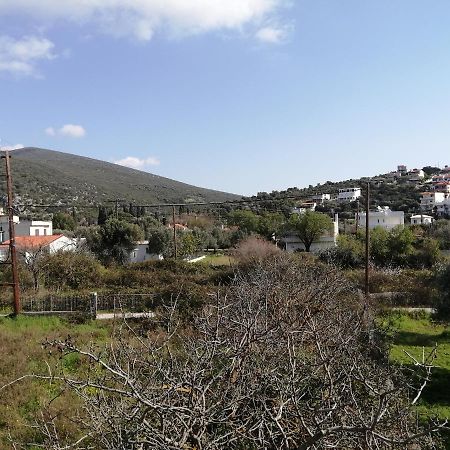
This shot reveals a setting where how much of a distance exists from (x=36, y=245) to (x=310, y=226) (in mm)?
20841

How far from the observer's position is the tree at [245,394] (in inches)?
125

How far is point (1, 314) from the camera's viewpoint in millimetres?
16344

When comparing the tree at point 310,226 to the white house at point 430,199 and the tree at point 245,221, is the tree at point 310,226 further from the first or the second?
the white house at point 430,199

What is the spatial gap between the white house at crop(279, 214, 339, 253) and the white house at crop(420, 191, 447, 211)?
101ft

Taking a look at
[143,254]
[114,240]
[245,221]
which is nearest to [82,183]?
[245,221]

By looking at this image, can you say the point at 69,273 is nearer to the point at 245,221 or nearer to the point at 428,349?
the point at 428,349

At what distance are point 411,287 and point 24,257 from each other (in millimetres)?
18197

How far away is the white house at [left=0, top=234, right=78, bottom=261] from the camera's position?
23.6m

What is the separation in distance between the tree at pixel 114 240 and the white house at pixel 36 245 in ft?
5.37

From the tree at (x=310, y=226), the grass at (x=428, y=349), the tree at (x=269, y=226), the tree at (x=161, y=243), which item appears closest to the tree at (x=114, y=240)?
the tree at (x=161, y=243)

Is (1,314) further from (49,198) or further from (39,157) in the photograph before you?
(39,157)

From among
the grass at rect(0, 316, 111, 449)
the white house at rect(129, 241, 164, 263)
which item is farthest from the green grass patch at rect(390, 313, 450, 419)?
the white house at rect(129, 241, 164, 263)

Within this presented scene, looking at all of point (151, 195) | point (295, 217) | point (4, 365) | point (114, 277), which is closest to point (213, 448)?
point (4, 365)

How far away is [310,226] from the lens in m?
38.5
